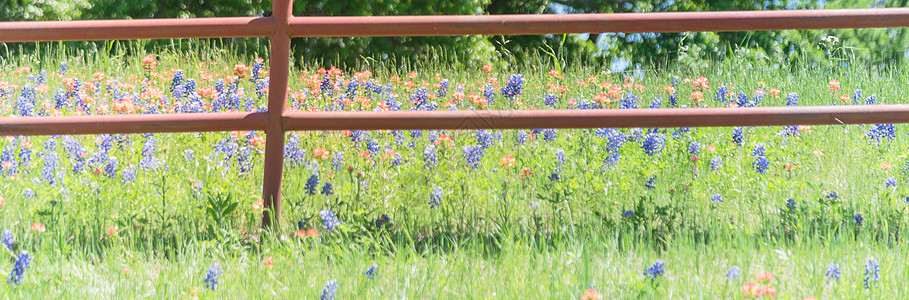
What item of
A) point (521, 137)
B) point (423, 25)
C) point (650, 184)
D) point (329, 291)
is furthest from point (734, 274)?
point (521, 137)

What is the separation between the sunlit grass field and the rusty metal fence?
0.86 ft

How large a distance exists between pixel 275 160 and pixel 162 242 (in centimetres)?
47

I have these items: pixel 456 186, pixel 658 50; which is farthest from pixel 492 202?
pixel 658 50

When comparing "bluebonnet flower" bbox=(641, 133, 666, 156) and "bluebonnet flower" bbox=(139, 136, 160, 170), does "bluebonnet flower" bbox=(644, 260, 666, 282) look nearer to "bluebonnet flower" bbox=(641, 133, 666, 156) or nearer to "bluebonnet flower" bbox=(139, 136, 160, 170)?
"bluebonnet flower" bbox=(641, 133, 666, 156)

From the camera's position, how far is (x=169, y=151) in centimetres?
375

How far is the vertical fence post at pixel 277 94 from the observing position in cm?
284

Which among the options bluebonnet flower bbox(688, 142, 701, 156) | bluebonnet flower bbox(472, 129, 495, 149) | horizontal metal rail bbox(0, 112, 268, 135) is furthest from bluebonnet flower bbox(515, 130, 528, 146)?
horizontal metal rail bbox(0, 112, 268, 135)

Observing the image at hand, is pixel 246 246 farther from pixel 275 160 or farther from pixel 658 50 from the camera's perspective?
pixel 658 50

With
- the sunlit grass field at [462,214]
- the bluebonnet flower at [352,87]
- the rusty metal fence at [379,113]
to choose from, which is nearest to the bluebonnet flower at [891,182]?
the sunlit grass field at [462,214]

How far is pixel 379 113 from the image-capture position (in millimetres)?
2820

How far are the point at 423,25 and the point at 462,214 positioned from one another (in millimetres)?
726

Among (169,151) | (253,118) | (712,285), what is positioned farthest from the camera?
(169,151)

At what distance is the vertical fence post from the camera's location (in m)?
2.84

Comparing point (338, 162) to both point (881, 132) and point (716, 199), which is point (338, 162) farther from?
point (881, 132)
